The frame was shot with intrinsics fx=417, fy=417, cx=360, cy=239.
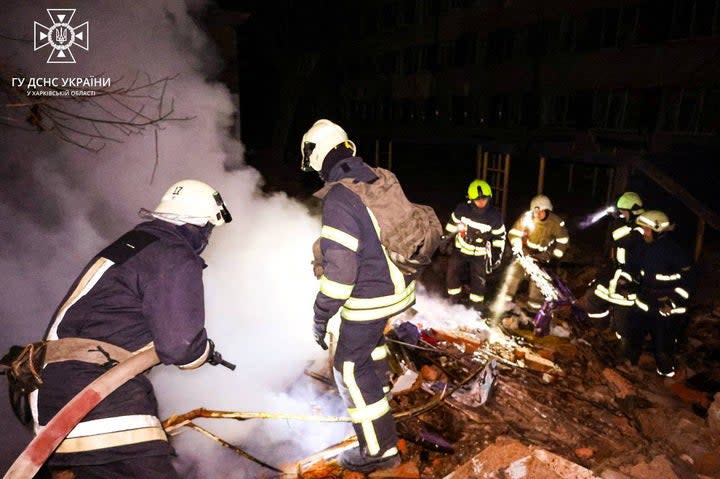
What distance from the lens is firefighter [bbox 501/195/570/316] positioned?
7.20m

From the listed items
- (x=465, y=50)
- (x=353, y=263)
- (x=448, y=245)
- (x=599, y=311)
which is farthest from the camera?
(x=465, y=50)

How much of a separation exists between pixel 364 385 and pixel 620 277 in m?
4.46

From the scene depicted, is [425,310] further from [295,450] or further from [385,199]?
[385,199]

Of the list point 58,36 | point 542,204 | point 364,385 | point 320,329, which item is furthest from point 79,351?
point 542,204

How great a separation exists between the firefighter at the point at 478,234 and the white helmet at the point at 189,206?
484cm

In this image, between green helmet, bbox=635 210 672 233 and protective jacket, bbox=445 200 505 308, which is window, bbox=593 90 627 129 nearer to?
protective jacket, bbox=445 200 505 308

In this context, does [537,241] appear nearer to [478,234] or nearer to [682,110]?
[478,234]

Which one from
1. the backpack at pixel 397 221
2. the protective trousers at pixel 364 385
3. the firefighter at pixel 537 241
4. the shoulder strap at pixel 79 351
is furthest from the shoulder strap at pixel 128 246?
the firefighter at pixel 537 241

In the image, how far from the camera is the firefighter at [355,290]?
309cm

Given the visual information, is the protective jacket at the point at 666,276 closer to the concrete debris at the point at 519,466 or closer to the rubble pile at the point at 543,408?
the rubble pile at the point at 543,408

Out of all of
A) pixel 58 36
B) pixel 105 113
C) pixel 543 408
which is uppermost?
pixel 58 36

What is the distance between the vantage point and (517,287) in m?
7.72

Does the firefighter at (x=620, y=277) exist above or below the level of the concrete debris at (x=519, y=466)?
above

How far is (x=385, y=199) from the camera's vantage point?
3209 mm
